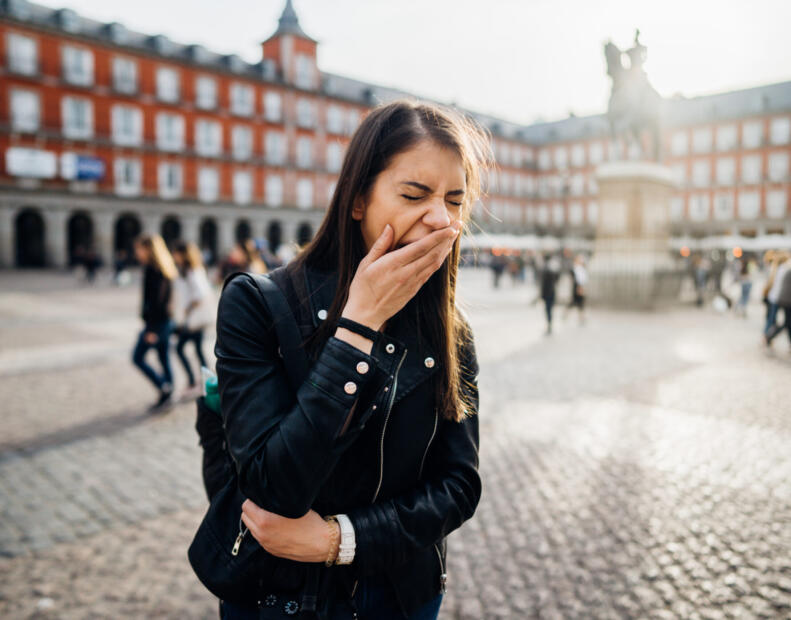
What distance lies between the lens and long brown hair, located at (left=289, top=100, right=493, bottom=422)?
4.14 ft

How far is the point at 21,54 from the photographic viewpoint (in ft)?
106

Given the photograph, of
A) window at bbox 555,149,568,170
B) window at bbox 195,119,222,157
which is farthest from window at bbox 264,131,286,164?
window at bbox 555,149,568,170

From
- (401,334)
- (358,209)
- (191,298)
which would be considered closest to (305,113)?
(191,298)

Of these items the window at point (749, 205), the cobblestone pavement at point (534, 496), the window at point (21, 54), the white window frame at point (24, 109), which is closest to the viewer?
the cobblestone pavement at point (534, 496)

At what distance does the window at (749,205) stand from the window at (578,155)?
16.2 m

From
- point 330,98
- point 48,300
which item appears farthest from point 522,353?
point 330,98

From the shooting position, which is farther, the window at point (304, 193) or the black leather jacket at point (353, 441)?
the window at point (304, 193)

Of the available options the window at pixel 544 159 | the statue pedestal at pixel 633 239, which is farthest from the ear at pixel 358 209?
the window at pixel 544 159

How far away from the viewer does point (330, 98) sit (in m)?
45.9

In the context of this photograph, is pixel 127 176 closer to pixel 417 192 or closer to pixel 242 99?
pixel 242 99

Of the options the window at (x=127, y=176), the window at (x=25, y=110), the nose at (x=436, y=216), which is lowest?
the nose at (x=436, y=216)

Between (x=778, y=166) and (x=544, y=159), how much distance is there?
23402 millimetres

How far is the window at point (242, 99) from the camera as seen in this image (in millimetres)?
40719

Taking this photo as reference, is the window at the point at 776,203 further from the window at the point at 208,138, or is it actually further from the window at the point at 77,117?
the window at the point at 77,117
